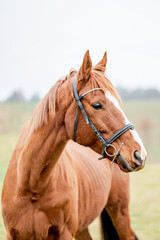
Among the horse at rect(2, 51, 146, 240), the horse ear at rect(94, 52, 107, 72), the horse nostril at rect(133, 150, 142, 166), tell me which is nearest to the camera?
the horse nostril at rect(133, 150, 142, 166)

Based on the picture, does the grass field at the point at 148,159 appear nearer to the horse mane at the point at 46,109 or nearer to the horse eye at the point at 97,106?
the horse mane at the point at 46,109

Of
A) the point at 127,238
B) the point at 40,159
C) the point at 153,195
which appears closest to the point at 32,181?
the point at 40,159

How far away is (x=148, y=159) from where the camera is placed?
21656 mm

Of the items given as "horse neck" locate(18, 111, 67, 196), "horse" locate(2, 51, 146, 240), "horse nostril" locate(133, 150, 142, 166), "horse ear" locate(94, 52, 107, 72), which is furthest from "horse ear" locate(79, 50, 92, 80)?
"horse nostril" locate(133, 150, 142, 166)

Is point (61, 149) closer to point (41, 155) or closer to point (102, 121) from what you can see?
point (41, 155)

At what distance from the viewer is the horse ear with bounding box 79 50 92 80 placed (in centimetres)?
258

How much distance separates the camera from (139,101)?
24016mm

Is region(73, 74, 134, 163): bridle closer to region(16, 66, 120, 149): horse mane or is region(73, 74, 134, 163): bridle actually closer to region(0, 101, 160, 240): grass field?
region(16, 66, 120, 149): horse mane

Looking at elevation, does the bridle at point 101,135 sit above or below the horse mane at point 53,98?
below

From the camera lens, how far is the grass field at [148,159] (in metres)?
7.02

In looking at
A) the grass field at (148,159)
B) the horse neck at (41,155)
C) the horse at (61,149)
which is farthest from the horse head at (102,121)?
the grass field at (148,159)

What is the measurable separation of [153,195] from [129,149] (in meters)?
7.94

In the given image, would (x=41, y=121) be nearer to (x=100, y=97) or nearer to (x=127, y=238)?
(x=100, y=97)

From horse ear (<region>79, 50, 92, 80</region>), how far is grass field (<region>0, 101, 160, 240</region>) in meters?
2.60
